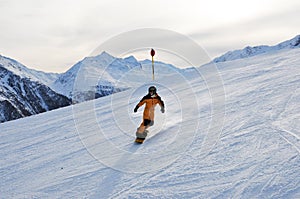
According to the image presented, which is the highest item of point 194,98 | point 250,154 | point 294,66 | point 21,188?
point 294,66

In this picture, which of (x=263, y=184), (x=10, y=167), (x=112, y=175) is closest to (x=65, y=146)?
(x=10, y=167)

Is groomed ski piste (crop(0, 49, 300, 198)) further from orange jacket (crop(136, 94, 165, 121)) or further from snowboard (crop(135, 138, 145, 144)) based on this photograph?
orange jacket (crop(136, 94, 165, 121))

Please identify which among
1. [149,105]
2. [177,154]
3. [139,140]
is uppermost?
[149,105]

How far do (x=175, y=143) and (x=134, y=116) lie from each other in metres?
3.64

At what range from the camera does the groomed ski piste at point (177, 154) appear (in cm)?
464

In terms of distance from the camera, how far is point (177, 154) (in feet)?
19.7

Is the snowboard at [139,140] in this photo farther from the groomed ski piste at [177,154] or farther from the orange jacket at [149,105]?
the orange jacket at [149,105]

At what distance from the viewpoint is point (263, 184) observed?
14.1 feet

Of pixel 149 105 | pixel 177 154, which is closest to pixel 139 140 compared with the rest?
pixel 149 105

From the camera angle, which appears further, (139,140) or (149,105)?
(149,105)

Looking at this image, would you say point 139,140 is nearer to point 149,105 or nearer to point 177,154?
Answer: point 149,105

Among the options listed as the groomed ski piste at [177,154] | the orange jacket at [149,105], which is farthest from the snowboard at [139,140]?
the orange jacket at [149,105]

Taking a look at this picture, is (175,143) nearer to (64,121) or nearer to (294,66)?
(64,121)

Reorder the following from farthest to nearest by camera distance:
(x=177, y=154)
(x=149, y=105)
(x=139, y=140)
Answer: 1. (x=149, y=105)
2. (x=139, y=140)
3. (x=177, y=154)
